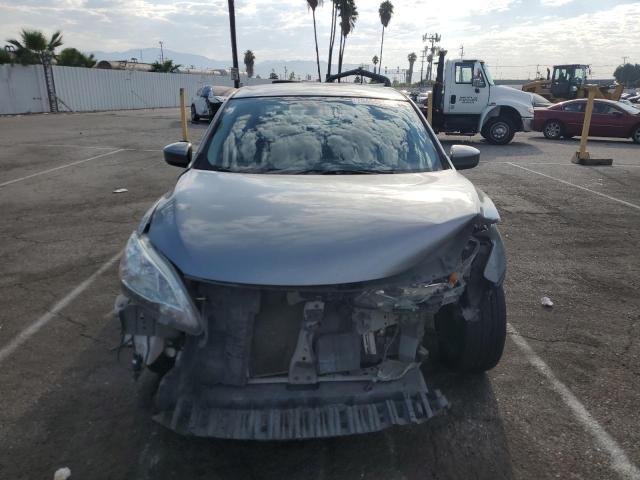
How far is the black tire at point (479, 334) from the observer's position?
9.25 feet

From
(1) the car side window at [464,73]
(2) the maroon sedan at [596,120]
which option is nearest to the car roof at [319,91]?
(1) the car side window at [464,73]

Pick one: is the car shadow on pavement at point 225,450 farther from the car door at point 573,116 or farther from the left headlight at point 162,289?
the car door at point 573,116

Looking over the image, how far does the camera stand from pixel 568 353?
3.41 metres

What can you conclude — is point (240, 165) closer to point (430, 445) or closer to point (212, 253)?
point (212, 253)

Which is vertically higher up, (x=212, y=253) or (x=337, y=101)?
(x=337, y=101)

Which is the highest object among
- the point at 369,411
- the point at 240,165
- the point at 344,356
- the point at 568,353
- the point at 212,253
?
the point at 240,165

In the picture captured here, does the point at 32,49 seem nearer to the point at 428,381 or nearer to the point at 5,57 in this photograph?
the point at 5,57

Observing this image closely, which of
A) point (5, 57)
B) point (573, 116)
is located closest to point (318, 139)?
point (573, 116)

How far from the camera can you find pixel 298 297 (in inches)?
88.1

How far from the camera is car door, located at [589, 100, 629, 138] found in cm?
1684

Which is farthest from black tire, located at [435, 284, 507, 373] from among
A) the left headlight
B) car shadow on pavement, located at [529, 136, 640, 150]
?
car shadow on pavement, located at [529, 136, 640, 150]

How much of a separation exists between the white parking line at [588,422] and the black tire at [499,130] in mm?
13922

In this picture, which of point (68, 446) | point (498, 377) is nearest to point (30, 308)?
point (68, 446)

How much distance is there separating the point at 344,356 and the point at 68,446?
1473 millimetres
